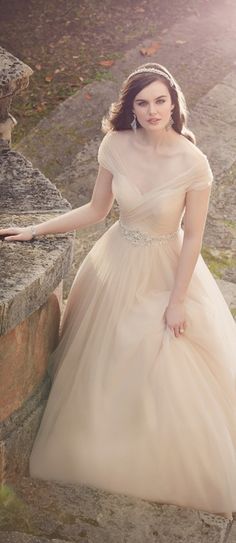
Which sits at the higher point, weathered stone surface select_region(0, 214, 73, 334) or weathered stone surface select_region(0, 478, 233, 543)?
weathered stone surface select_region(0, 214, 73, 334)

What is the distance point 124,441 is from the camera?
3.82 meters

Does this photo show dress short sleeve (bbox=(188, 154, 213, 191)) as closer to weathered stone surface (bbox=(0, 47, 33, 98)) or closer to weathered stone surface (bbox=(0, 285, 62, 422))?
weathered stone surface (bbox=(0, 285, 62, 422))

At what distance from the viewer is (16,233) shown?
143 inches

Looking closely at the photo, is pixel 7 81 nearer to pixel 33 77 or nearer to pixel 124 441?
pixel 124 441


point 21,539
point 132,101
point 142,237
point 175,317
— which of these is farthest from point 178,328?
point 21,539

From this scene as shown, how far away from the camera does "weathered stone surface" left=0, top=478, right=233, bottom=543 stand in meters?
3.46

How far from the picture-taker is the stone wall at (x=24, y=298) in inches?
130

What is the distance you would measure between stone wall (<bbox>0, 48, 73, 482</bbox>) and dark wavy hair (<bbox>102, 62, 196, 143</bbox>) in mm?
389

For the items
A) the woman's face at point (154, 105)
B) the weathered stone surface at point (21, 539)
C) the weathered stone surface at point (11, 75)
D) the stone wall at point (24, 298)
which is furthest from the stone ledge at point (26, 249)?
the weathered stone surface at point (21, 539)

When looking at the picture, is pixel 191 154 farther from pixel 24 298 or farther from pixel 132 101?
pixel 24 298

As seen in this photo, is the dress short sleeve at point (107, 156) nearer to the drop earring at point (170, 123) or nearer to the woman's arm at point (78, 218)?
the woman's arm at point (78, 218)

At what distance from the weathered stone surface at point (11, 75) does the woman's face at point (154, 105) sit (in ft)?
2.18

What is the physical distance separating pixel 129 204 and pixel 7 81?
809 millimetres

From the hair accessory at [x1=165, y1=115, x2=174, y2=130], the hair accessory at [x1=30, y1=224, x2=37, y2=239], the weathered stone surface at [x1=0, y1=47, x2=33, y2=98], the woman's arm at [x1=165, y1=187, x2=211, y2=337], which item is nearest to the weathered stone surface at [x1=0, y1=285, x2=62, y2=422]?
the hair accessory at [x1=30, y1=224, x2=37, y2=239]
